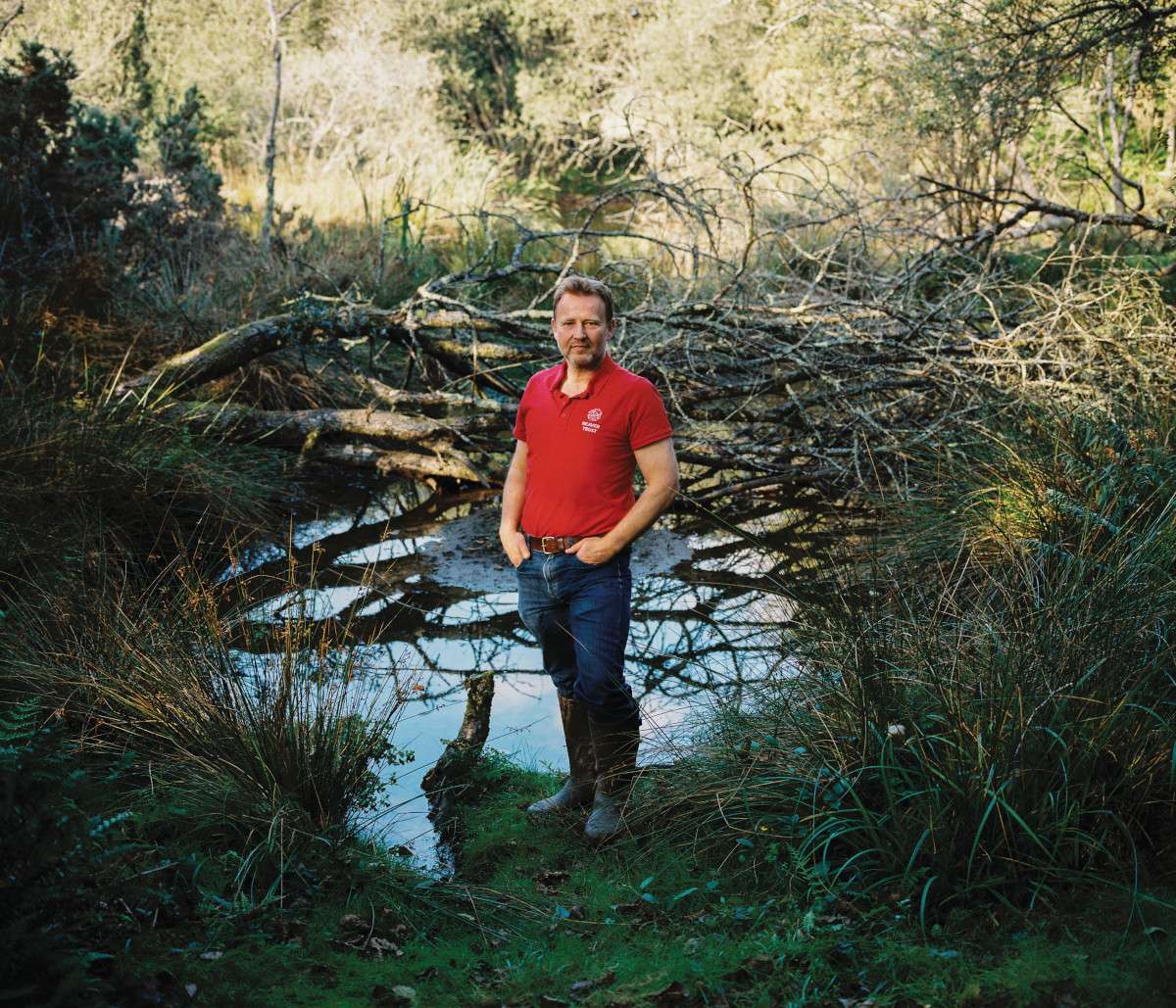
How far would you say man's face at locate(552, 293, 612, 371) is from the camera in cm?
413

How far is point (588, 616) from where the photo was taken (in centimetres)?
427

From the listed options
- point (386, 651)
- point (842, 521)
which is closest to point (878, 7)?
point (842, 521)

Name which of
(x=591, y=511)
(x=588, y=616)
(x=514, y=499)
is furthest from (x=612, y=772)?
(x=514, y=499)

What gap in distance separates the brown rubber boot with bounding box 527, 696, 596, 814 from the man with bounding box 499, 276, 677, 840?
3 cm

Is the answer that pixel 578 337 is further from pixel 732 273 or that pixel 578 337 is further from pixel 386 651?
pixel 732 273

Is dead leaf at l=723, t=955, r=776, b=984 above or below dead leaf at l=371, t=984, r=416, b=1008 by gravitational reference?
below

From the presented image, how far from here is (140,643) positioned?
4.48m

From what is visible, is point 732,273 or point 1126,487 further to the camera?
point 732,273

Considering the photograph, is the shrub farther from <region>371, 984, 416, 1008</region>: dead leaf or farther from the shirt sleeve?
<region>371, 984, 416, 1008</region>: dead leaf

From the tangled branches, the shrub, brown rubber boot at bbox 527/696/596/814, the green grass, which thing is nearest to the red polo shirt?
brown rubber boot at bbox 527/696/596/814

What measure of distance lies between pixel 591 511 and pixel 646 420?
369mm

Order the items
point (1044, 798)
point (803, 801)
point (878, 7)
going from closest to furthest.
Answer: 1. point (1044, 798)
2. point (803, 801)
3. point (878, 7)

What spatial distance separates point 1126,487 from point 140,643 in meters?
4.48

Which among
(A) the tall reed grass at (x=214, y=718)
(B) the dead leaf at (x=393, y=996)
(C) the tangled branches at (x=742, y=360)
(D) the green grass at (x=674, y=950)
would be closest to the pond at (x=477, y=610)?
(A) the tall reed grass at (x=214, y=718)
